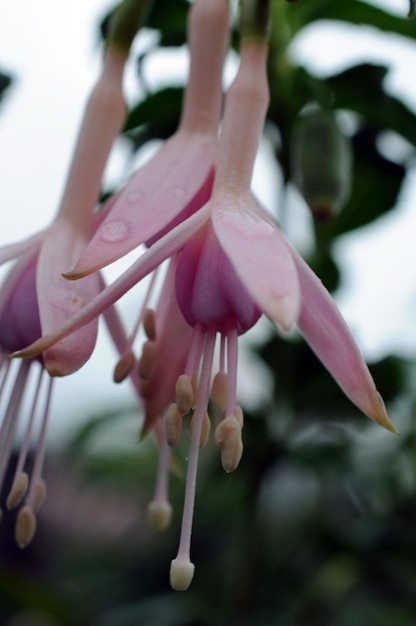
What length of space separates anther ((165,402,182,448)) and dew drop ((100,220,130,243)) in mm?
128

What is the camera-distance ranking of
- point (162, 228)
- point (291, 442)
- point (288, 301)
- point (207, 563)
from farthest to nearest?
point (207, 563), point (291, 442), point (162, 228), point (288, 301)

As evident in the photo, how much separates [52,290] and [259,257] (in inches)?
7.2

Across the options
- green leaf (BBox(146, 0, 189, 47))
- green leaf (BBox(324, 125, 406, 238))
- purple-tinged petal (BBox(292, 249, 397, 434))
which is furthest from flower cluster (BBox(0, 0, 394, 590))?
green leaf (BBox(324, 125, 406, 238))

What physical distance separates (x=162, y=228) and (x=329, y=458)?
2.02 ft

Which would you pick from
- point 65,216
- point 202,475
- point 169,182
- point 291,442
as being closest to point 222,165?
point 169,182

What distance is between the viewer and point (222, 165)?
0.65m

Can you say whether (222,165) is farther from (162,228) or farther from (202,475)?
(202,475)

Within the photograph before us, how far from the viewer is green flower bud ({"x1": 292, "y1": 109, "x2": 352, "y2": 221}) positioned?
0.77 metres

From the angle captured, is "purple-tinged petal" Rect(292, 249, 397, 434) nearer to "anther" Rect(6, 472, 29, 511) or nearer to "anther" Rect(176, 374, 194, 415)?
"anther" Rect(176, 374, 194, 415)

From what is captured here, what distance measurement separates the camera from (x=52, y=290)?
24.4 inches

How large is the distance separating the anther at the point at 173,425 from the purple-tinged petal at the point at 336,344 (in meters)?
0.11

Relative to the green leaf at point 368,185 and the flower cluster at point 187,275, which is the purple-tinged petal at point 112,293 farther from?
the green leaf at point 368,185

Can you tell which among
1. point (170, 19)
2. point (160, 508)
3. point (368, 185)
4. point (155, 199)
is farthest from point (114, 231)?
point (368, 185)

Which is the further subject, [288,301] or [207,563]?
[207,563]
